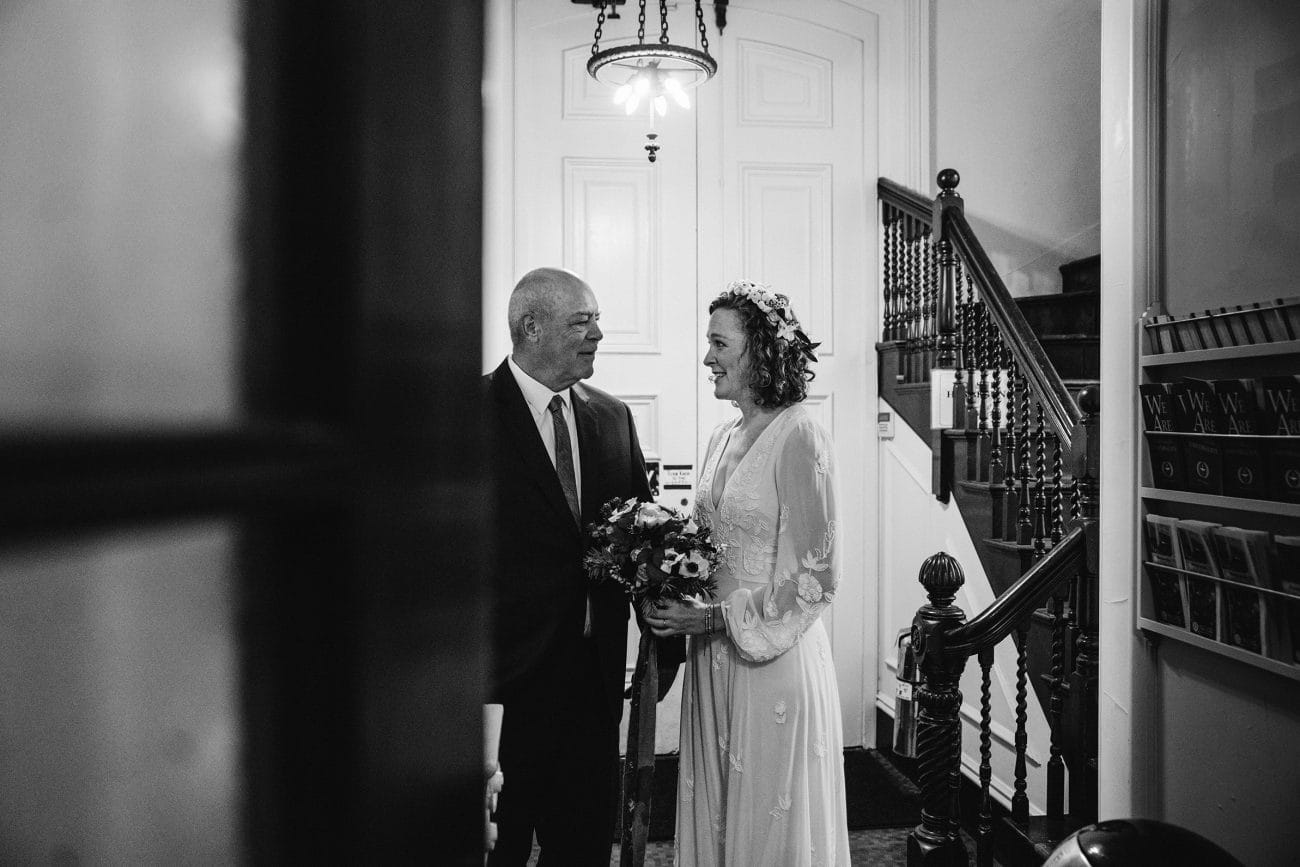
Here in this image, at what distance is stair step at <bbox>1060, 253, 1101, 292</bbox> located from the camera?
4713 mm

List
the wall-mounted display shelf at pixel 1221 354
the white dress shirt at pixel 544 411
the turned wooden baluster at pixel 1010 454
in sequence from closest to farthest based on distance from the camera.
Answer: the wall-mounted display shelf at pixel 1221 354 → the white dress shirt at pixel 544 411 → the turned wooden baluster at pixel 1010 454

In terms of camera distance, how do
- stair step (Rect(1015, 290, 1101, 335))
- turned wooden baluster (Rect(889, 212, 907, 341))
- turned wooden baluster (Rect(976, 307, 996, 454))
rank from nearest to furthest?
1. turned wooden baluster (Rect(976, 307, 996, 454))
2. stair step (Rect(1015, 290, 1101, 335))
3. turned wooden baluster (Rect(889, 212, 907, 341))

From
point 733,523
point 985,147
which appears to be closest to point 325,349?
point 733,523

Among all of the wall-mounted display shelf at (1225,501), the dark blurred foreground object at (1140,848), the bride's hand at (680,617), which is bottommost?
the dark blurred foreground object at (1140,848)

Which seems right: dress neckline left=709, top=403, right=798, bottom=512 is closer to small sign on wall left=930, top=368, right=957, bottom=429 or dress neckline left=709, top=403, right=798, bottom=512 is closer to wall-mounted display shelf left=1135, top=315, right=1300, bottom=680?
wall-mounted display shelf left=1135, top=315, right=1300, bottom=680

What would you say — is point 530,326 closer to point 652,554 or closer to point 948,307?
point 652,554

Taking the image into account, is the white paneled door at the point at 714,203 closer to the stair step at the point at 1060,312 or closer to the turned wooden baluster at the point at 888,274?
the turned wooden baluster at the point at 888,274

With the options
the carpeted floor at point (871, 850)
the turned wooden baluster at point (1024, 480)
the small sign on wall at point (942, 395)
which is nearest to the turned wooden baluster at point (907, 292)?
the small sign on wall at point (942, 395)

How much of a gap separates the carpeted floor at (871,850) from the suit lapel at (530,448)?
5.54ft

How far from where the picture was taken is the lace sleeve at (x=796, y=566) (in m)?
2.33

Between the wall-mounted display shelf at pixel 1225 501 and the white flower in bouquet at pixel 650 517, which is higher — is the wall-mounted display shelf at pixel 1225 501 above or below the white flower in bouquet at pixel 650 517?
above

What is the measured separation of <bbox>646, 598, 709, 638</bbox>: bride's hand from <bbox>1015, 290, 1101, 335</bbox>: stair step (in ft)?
9.52

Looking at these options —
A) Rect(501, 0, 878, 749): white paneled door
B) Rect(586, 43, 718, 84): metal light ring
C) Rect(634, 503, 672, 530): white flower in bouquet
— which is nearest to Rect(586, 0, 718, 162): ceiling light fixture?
Rect(586, 43, 718, 84): metal light ring

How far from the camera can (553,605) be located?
7.80 ft
